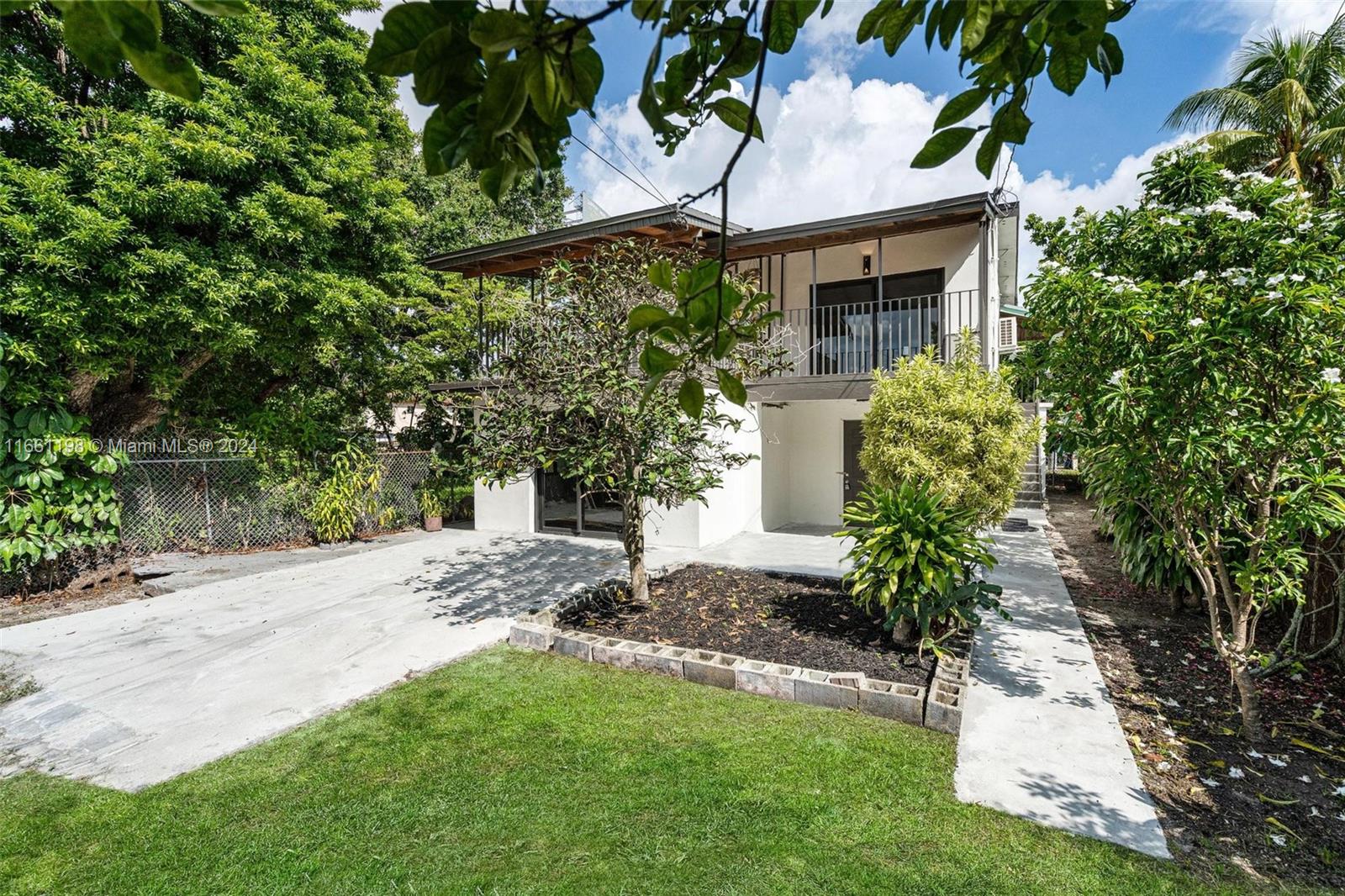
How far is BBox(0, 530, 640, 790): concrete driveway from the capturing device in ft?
11.9

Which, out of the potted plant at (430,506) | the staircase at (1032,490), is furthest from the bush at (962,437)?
the potted plant at (430,506)

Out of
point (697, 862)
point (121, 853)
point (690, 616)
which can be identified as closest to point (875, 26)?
point (697, 862)

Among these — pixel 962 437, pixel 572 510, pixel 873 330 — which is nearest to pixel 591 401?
pixel 962 437

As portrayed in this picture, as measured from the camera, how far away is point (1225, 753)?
335 centimetres

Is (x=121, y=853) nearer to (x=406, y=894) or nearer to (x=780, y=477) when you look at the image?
(x=406, y=894)

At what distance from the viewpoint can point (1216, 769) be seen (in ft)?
10.5

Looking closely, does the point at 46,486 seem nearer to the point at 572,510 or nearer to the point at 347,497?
the point at 347,497

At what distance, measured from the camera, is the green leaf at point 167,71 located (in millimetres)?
712

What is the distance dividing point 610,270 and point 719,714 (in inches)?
136

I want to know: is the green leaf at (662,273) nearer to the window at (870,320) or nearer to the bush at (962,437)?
the bush at (962,437)

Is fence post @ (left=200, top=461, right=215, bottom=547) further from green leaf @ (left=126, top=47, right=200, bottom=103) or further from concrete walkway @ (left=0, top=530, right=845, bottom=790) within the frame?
green leaf @ (left=126, top=47, right=200, bottom=103)

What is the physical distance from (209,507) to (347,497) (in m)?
1.79

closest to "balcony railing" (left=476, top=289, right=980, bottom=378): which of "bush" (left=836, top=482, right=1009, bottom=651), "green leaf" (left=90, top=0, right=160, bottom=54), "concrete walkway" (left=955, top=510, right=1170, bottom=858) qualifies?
"bush" (left=836, top=482, right=1009, bottom=651)

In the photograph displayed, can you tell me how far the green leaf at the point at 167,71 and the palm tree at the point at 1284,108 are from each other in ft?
54.2
